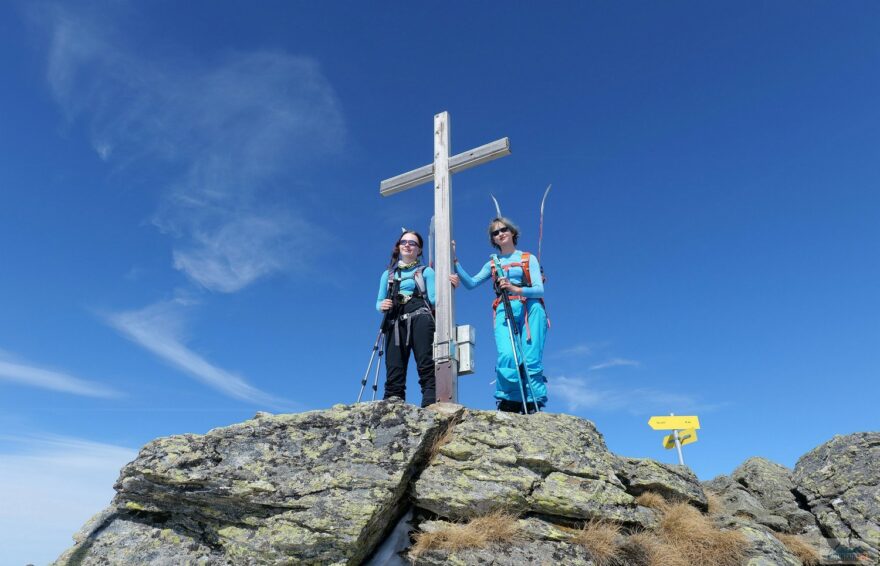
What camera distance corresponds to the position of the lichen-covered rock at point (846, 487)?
909cm

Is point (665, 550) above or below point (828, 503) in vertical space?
below

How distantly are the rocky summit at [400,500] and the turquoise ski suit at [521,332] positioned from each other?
1.16 meters

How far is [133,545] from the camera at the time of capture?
7.23 m

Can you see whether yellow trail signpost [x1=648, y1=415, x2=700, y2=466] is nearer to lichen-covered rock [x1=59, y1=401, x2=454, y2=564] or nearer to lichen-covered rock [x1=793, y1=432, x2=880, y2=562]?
lichen-covered rock [x1=793, y1=432, x2=880, y2=562]

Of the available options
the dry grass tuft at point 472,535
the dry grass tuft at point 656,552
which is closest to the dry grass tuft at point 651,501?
the dry grass tuft at point 656,552

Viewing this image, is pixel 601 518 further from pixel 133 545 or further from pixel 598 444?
pixel 133 545

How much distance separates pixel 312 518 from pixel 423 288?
4.81 m

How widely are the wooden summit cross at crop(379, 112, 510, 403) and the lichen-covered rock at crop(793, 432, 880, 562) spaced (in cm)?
657

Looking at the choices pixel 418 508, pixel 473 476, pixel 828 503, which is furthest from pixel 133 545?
pixel 828 503

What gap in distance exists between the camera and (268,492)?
7125 millimetres

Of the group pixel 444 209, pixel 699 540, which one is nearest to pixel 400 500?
pixel 699 540

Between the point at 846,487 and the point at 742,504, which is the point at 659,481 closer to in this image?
the point at 742,504

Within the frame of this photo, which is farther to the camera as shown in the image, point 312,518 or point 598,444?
point 598,444

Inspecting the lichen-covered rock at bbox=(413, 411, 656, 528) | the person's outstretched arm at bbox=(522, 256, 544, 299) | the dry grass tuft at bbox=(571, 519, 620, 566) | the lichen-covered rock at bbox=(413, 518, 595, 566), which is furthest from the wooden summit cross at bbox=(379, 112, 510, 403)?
the dry grass tuft at bbox=(571, 519, 620, 566)
